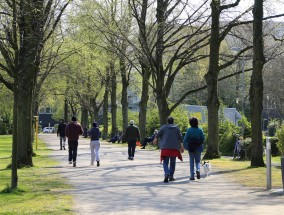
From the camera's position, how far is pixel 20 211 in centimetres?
1001

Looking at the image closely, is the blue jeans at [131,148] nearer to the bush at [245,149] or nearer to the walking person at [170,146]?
the bush at [245,149]

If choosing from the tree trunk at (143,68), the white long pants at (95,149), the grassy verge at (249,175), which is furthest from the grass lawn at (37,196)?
the tree trunk at (143,68)

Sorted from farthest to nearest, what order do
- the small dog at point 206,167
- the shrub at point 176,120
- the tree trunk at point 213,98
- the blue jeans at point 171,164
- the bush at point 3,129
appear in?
the bush at point 3,129, the shrub at point 176,120, the tree trunk at point 213,98, the small dog at point 206,167, the blue jeans at point 171,164

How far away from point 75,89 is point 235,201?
141 ft

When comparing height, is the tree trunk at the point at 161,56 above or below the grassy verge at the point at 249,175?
above

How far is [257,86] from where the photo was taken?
20375 mm

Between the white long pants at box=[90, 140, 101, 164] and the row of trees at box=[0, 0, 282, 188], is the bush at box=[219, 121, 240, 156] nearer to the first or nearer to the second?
the row of trees at box=[0, 0, 282, 188]

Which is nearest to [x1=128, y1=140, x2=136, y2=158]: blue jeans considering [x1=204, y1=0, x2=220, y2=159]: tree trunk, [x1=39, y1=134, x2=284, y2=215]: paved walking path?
[x1=204, y1=0, x2=220, y2=159]: tree trunk

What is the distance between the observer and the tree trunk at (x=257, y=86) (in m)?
20.1

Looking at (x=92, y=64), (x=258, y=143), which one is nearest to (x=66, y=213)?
(x=258, y=143)

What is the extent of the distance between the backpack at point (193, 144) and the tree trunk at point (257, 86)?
15.8 ft

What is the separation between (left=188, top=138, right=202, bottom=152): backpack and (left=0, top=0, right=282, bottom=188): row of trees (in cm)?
470

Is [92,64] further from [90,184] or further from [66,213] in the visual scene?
[66,213]

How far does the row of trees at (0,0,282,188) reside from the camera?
1758 cm
